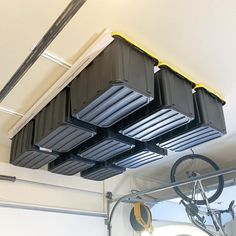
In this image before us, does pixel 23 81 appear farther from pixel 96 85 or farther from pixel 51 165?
pixel 51 165

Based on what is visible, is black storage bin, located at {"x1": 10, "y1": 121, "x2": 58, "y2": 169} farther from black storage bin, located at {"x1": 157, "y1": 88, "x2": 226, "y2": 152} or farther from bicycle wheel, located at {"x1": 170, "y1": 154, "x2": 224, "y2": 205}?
bicycle wheel, located at {"x1": 170, "y1": 154, "x2": 224, "y2": 205}

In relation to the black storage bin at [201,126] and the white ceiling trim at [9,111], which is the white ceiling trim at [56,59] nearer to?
the white ceiling trim at [9,111]

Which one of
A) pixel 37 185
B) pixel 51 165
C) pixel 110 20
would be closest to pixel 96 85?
pixel 110 20

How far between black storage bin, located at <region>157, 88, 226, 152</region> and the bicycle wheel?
1235 millimetres

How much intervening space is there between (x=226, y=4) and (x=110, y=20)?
2.43ft

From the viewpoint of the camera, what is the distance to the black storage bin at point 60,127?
7.86ft

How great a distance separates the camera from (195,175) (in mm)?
3654

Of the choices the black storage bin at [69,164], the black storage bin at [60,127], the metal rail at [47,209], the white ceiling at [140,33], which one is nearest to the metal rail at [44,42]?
the white ceiling at [140,33]

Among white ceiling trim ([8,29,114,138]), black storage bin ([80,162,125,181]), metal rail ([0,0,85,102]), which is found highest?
metal rail ([0,0,85,102])

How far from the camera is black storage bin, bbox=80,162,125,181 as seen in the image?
334 centimetres

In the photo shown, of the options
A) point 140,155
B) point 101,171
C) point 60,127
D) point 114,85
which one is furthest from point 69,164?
point 114,85

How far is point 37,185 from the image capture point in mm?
3564

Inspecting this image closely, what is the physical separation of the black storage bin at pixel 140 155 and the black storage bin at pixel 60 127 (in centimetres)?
57

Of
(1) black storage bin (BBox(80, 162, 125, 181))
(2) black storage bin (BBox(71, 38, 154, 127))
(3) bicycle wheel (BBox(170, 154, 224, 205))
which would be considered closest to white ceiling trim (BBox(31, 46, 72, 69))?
(2) black storage bin (BBox(71, 38, 154, 127))
